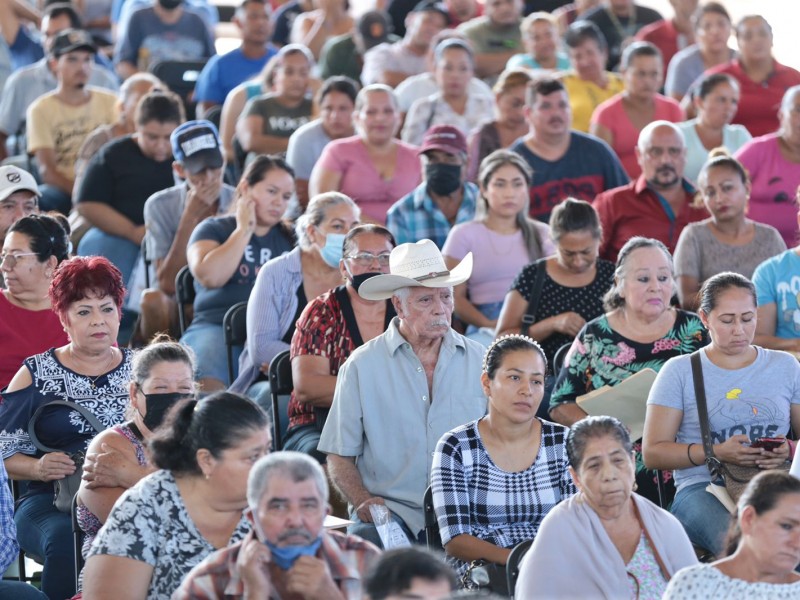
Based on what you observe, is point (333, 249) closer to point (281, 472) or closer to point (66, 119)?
point (281, 472)

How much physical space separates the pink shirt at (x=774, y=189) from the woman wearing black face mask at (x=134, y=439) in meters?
3.97

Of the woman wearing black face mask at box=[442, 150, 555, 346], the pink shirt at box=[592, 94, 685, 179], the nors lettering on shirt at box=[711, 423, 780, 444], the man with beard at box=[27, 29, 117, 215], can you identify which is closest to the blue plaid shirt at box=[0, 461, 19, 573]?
the nors lettering on shirt at box=[711, 423, 780, 444]

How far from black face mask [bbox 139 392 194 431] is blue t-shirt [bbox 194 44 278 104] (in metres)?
6.17

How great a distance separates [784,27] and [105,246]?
835 centimetres

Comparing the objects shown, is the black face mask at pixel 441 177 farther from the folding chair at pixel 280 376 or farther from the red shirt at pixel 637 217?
the folding chair at pixel 280 376

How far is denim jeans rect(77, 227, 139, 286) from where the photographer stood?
7777 millimetres

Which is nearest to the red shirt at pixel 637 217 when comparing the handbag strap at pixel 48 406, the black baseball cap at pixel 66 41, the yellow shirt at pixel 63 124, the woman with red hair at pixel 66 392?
the woman with red hair at pixel 66 392

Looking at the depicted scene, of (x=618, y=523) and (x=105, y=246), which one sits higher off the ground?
(x=105, y=246)

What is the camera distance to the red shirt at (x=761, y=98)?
30.1ft

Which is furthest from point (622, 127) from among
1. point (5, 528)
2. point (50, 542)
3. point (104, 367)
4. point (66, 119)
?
point (5, 528)

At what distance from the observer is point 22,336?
5.71 m

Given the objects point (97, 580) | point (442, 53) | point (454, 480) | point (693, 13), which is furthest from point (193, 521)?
point (693, 13)

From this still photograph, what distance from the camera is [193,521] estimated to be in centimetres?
378

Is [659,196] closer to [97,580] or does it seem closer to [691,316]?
[691,316]
